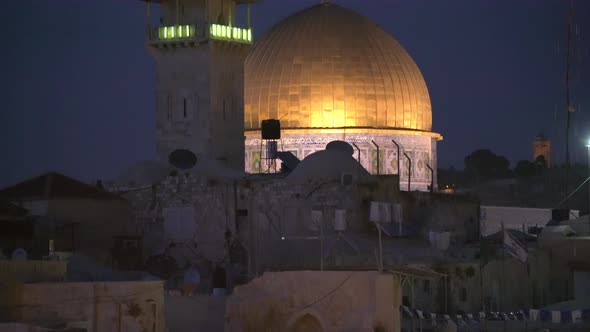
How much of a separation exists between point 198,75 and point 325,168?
322 inches

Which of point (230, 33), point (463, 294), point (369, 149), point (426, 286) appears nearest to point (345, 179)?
point (426, 286)

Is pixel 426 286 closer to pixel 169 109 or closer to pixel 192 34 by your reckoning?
pixel 169 109

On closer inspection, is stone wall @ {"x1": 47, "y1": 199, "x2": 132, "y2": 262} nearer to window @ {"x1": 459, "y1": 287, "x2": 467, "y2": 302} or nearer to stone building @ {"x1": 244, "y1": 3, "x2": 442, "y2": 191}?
window @ {"x1": 459, "y1": 287, "x2": 467, "y2": 302}

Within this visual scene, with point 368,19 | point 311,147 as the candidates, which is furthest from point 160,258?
point 368,19

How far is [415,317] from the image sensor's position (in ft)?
158

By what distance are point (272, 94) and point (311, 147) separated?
8.52 ft

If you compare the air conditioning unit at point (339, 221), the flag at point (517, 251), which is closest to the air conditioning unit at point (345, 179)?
the air conditioning unit at point (339, 221)

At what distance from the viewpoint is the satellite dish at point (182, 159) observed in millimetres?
59250

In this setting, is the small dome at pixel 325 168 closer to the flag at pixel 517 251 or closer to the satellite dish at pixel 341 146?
the flag at pixel 517 251

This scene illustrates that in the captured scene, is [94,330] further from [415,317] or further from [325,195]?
[325,195]

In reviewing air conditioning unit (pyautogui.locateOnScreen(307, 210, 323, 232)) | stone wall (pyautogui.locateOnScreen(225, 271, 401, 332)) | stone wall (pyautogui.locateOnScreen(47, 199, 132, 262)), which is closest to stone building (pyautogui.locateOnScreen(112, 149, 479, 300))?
air conditioning unit (pyautogui.locateOnScreen(307, 210, 323, 232))

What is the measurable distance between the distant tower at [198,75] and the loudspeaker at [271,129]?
14.8 ft

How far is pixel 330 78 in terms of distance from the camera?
226ft

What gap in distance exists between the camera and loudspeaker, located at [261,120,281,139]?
67312 mm
